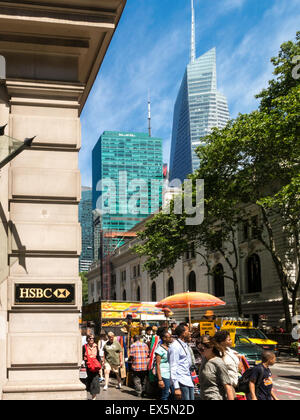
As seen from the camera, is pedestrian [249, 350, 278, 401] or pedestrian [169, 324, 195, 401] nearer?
pedestrian [249, 350, 278, 401]

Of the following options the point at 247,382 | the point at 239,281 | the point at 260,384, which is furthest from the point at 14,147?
the point at 239,281

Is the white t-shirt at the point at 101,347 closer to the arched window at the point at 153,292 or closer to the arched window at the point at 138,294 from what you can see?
the arched window at the point at 153,292

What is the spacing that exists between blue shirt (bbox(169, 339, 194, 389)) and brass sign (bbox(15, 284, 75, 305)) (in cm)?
217

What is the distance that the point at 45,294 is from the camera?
299 inches

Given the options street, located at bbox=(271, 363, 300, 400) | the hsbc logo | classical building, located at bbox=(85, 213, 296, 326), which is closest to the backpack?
the hsbc logo

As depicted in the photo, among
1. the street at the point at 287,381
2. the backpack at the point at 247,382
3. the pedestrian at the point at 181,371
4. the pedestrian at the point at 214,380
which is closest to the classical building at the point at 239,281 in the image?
the street at the point at 287,381

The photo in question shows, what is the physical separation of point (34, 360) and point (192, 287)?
48773 mm

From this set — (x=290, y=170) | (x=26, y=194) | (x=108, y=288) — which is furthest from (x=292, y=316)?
(x=108, y=288)

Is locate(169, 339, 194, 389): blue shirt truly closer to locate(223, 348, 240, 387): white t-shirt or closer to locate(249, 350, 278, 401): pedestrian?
locate(223, 348, 240, 387): white t-shirt

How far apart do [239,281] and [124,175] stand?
146 metres

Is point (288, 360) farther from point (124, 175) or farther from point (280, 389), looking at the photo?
point (124, 175)

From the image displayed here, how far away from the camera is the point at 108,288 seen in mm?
83375

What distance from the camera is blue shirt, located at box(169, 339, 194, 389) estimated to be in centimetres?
860
